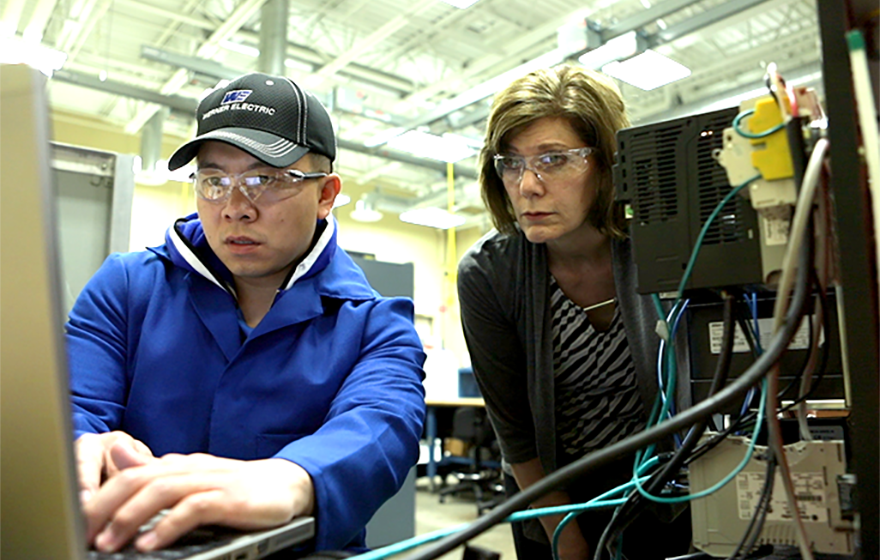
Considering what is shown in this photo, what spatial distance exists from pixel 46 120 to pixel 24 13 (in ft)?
18.6

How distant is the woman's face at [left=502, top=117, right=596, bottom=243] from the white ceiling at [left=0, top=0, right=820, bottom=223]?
10.4ft

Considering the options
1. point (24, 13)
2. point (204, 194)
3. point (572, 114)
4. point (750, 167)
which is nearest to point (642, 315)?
point (572, 114)

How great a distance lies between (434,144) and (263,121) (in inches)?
160

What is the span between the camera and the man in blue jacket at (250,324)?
0.86 meters

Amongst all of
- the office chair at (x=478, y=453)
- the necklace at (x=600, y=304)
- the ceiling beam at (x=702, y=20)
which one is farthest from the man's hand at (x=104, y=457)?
the office chair at (x=478, y=453)

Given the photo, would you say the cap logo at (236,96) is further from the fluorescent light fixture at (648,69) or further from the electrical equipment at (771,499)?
the fluorescent light fixture at (648,69)

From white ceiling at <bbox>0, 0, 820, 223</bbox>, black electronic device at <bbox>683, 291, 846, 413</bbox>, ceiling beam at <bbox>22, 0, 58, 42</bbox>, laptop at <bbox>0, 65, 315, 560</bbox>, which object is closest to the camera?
laptop at <bbox>0, 65, 315, 560</bbox>

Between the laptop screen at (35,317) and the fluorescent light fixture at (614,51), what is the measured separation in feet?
12.2

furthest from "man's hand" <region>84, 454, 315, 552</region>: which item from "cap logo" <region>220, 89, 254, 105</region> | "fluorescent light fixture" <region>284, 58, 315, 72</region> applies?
"fluorescent light fixture" <region>284, 58, 315, 72</region>

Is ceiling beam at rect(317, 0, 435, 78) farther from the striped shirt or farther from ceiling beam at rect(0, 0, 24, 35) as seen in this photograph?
the striped shirt

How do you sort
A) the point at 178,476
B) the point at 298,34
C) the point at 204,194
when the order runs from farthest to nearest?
the point at 298,34 → the point at 204,194 → the point at 178,476

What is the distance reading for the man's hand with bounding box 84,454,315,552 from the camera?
483mm

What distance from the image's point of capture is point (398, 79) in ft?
18.9

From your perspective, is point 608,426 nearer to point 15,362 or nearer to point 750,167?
point 750,167
